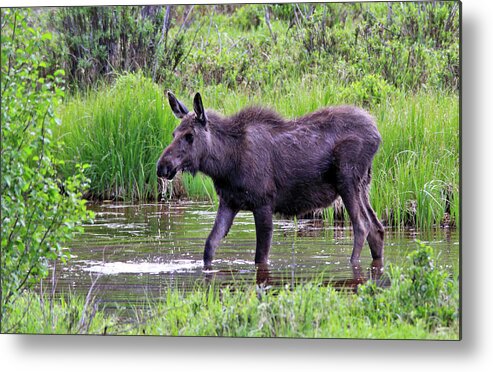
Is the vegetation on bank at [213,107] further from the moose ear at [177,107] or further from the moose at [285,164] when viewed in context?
the moose ear at [177,107]

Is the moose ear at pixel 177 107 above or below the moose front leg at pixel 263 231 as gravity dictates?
above

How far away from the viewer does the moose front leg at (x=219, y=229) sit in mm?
8469

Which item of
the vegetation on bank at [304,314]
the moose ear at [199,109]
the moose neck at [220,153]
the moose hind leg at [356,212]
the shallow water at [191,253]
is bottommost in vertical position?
the vegetation on bank at [304,314]

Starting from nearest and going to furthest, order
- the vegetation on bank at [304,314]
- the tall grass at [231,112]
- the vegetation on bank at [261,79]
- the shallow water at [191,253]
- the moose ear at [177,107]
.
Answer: the vegetation on bank at [304,314], the shallow water at [191,253], the vegetation on bank at [261,79], the tall grass at [231,112], the moose ear at [177,107]

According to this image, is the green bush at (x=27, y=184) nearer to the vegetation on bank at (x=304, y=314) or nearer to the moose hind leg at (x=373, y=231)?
the vegetation on bank at (x=304, y=314)

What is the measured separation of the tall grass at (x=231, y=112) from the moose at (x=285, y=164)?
0.11 metres

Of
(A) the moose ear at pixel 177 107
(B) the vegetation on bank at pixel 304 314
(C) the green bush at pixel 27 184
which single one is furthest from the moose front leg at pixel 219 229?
(C) the green bush at pixel 27 184

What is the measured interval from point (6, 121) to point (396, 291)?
8.02ft

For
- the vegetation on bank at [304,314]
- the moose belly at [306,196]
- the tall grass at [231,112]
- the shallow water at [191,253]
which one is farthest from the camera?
the moose belly at [306,196]

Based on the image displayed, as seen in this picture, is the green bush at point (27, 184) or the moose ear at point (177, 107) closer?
the green bush at point (27, 184)

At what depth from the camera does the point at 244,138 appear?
8617 mm

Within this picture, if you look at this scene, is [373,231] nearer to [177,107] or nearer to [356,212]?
[356,212]

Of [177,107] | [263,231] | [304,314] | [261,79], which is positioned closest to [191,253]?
[263,231]

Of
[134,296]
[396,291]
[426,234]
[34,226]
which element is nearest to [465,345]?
[396,291]
